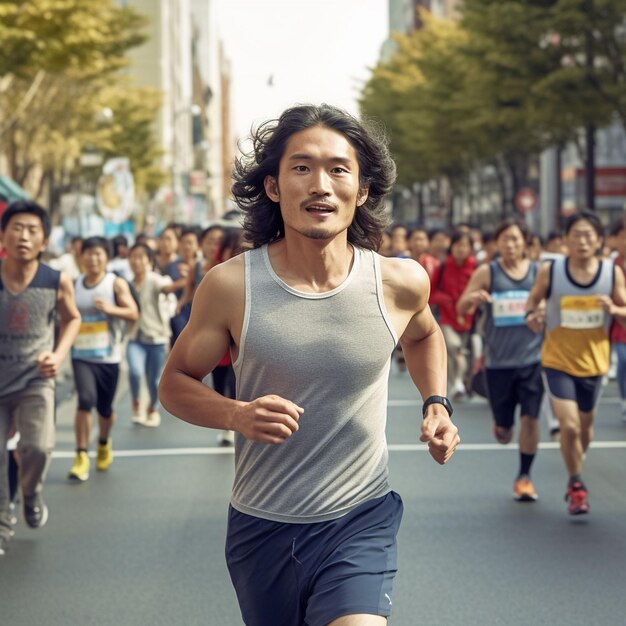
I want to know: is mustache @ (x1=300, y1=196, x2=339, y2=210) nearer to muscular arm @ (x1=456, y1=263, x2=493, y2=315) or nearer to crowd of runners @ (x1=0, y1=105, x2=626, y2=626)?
crowd of runners @ (x1=0, y1=105, x2=626, y2=626)

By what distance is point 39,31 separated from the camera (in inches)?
1054

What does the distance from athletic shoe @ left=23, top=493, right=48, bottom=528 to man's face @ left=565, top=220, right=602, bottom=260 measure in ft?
11.5

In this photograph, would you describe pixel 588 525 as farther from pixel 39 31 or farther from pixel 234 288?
pixel 39 31

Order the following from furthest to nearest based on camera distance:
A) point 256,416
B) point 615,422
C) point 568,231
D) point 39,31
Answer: point 39,31
point 615,422
point 568,231
point 256,416

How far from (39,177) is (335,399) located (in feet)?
178

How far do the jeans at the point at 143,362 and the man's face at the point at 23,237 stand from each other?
20.0 feet

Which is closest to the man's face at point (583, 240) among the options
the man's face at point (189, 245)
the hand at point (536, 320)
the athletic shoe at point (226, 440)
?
the hand at point (536, 320)

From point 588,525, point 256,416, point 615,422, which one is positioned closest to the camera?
point 256,416

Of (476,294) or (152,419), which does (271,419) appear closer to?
(476,294)

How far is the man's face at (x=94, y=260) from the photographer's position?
1179cm

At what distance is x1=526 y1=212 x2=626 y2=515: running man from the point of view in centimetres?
916

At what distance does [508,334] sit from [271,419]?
712 centimetres

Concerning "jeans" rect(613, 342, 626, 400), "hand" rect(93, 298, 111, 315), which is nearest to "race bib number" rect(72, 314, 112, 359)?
"hand" rect(93, 298, 111, 315)

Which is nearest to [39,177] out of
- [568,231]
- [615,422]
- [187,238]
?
[187,238]
